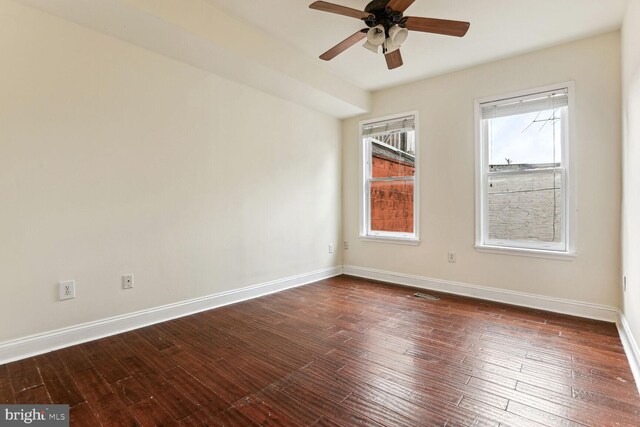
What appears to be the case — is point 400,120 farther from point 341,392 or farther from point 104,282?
point 104,282

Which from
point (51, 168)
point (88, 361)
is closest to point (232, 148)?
point (51, 168)

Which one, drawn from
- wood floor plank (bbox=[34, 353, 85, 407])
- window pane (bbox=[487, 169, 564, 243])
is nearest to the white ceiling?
window pane (bbox=[487, 169, 564, 243])

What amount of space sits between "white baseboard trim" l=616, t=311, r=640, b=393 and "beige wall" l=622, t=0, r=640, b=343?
68 mm

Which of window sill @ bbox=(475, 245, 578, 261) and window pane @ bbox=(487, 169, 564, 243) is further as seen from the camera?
window pane @ bbox=(487, 169, 564, 243)

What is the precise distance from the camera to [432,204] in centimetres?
404

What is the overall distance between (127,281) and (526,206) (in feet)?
13.0

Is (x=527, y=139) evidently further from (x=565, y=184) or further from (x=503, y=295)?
(x=503, y=295)

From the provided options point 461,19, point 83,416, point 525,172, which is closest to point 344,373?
point 83,416

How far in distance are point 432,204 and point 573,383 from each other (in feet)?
7.93

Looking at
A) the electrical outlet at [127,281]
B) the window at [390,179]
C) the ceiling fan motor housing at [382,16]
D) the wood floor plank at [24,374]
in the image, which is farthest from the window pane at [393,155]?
the wood floor plank at [24,374]

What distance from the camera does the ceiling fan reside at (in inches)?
85.0

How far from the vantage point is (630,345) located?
2248 millimetres

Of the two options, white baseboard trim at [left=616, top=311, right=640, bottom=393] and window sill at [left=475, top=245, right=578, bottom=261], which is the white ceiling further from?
white baseboard trim at [left=616, top=311, right=640, bottom=393]

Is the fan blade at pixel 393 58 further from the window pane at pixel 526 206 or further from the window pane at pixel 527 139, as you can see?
the window pane at pixel 526 206
